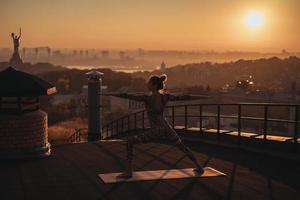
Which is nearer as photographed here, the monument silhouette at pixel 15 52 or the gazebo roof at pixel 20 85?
the gazebo roof at pixel 20 85

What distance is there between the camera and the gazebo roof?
31.4 feet

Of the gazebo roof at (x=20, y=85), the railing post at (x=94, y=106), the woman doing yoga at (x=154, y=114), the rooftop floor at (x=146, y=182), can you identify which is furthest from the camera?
the railing post at (x=94, y=106)

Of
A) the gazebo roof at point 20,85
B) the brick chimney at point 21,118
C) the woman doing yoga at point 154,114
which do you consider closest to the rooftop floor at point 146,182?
the brick chimney at point 21,118

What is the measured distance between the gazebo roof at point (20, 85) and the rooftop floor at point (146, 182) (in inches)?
58.5

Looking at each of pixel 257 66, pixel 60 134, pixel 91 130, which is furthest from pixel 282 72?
pixel 91 130

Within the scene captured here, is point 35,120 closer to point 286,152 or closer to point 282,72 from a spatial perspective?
point 286,152

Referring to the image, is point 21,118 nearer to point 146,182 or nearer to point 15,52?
point 146,182

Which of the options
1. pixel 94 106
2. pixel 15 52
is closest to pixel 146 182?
pixel 94 106

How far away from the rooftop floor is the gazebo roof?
149 centimetres

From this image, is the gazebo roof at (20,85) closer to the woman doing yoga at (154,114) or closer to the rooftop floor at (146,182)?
the rooftop floor at (146,182)

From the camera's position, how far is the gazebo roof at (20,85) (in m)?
9.57

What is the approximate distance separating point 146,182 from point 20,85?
3.90 metres

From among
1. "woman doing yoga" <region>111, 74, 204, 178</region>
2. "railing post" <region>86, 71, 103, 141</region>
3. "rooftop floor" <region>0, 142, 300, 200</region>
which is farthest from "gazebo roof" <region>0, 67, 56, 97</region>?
"railing post" <region>86, 71, 103, 141</region>

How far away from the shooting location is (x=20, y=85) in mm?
9812
